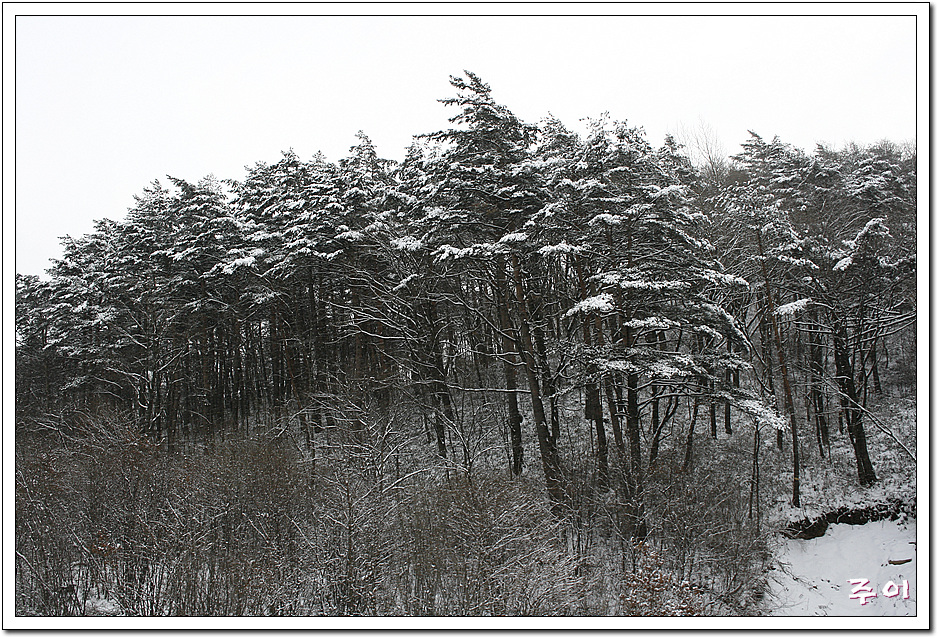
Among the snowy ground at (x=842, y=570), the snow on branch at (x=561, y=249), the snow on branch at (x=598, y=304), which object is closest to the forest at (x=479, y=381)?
the snow on branch at (x=598, y=304)

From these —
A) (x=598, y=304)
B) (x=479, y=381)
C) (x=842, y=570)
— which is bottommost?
(x=842, y=570)

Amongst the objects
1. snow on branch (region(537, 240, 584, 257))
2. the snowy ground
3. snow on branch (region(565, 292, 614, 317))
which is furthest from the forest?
the snowy ground

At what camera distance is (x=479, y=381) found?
20.9m

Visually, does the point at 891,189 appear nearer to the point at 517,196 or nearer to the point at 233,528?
the point at 517,196

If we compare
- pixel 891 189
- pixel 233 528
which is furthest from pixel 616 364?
pixel 891 189

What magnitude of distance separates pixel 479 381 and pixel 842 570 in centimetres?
1257

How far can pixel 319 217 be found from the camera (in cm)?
1641

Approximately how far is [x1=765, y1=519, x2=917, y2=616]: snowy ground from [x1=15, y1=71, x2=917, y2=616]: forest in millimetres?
658

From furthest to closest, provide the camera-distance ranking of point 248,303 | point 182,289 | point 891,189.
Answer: point 248,303 < point 182,289 < point 891,189

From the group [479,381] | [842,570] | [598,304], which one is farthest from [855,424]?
[479,381]

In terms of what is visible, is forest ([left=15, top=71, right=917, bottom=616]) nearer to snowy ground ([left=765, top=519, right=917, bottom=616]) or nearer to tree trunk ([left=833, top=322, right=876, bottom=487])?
tree trunk ([left=833, top=322, right=876, bottom=487])

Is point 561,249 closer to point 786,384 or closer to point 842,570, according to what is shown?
point 786,384

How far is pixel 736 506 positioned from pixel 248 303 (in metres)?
18.3

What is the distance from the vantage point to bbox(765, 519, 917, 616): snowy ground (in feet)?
25.3
